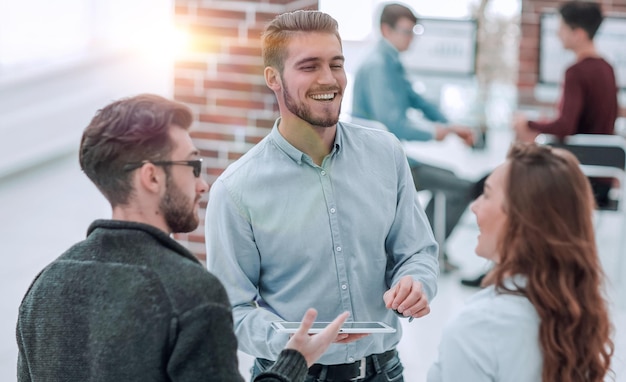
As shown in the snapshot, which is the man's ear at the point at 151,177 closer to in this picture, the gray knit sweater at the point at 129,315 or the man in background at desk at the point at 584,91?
the gray knit sweater at the point at 129,315

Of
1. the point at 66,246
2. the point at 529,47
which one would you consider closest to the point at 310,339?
the point at 66,246

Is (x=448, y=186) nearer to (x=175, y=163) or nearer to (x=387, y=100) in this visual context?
(x=387, y=100)

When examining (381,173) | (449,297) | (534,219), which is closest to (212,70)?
(449,297)

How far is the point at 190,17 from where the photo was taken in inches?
177

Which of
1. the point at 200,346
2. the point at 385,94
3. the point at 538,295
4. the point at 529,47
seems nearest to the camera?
the point at 200,346

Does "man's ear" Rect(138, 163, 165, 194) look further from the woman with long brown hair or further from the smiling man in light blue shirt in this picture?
the woman with long brown hair

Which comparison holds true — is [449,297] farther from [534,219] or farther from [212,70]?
[534,219]

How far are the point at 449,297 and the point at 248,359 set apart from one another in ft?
4.87

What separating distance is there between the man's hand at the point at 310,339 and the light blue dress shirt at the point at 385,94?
361 cm

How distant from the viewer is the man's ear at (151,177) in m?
1.66

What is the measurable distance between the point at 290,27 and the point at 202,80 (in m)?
2.35

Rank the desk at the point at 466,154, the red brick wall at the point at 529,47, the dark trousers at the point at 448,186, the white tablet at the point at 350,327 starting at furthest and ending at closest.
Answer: the desk at the point at 466,154, the red brick wall at the point at 529,47, the dark trousers at the point at 448,186, the white tablet at the point at 350,327

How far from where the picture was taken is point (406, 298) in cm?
206

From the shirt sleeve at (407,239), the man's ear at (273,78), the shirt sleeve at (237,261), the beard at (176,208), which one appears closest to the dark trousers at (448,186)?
the shirt sleeve at (407,239)
